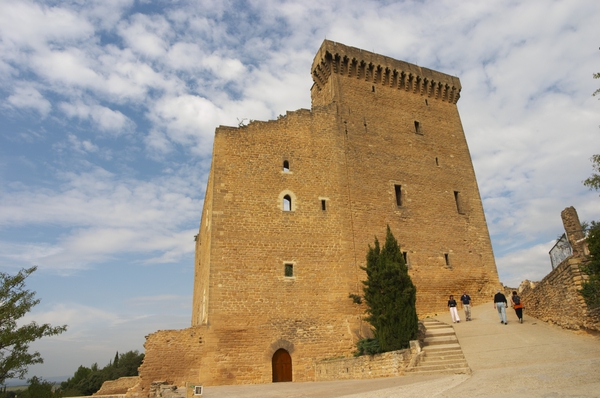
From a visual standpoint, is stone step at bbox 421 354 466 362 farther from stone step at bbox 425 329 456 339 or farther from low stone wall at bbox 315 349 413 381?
stone step at bbox 425 329 456 339

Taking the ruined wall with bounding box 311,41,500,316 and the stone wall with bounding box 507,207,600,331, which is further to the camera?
the ruined wall with bounding box 311,41,500,316

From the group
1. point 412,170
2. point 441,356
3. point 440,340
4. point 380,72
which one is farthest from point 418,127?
point 441,356

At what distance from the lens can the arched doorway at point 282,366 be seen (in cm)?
1401

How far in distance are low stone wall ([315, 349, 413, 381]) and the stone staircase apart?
1.20 feet

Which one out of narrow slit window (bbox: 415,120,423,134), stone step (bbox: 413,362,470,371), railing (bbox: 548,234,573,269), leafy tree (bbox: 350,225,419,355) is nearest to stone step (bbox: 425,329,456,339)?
leafy tree (bbox: 350,225,419,355)

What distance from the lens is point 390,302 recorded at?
1238 cm

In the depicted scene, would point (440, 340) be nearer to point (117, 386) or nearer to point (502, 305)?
point (502, 305)

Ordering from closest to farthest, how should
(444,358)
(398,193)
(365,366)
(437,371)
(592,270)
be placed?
(592,270) → (437,371) → (444,358) → (365,366) → (398,193)

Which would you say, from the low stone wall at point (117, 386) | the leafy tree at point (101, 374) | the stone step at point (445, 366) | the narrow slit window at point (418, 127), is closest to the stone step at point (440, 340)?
the stone step at point (445, 366)

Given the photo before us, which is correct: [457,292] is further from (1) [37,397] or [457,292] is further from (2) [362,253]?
(1) [37,397]

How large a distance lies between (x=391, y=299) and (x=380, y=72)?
495 inches

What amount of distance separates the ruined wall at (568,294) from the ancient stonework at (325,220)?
16.9 feet

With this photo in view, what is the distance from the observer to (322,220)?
1653 cm

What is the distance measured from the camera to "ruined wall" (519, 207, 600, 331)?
10.0 m
